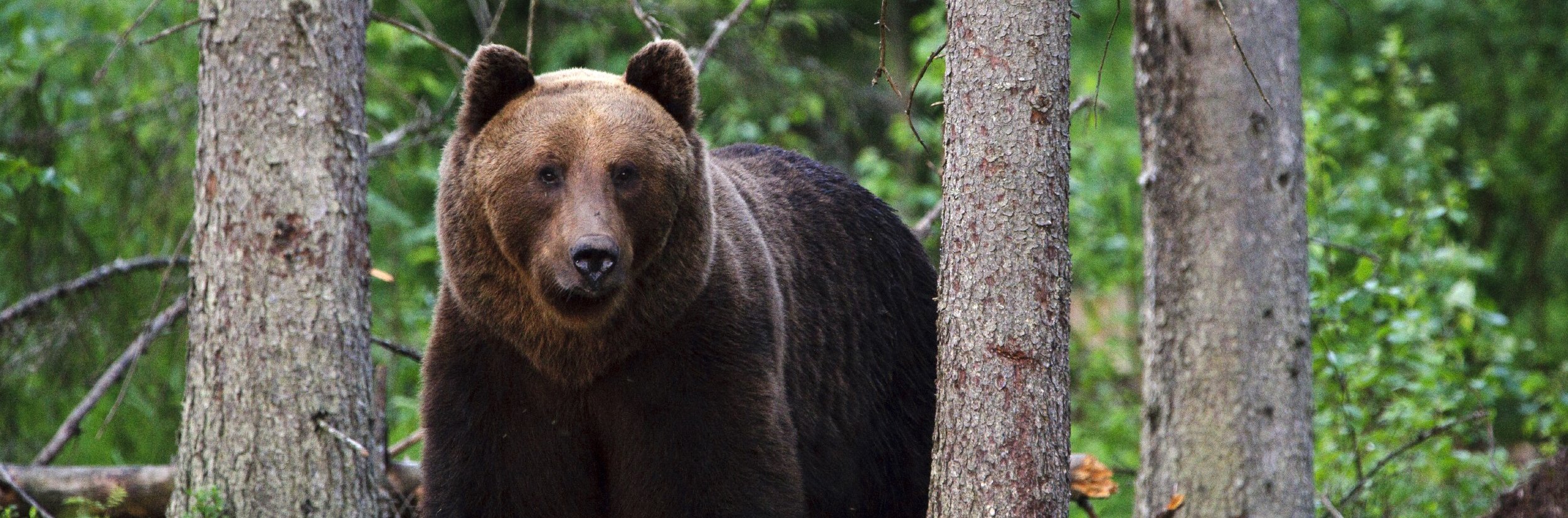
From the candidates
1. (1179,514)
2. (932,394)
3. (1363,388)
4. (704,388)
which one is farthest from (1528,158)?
(704,388)

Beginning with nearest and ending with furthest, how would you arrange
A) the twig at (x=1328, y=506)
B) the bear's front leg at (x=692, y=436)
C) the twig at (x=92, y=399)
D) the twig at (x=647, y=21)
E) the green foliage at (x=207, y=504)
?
the bear's front leg at (x=692, y=436) < the green foliage at (x=207, y=504) < the twig at (x=647, y=21) < the twig at (x=92, y=399) < the twig at (x=1328, y=506)

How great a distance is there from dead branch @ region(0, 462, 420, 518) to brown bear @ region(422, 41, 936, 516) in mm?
1474

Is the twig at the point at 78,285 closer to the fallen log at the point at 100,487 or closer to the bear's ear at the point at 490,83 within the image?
the fallen log at the point at 100,487

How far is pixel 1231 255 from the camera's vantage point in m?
5.85

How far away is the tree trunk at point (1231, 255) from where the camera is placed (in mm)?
5836

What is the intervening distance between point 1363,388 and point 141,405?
707 cm

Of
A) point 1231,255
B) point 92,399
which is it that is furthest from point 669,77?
point 92,399

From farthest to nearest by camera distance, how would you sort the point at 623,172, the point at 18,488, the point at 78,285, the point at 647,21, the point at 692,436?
the point at 78,285
the point at 18,488
the point at 647,21
the point at 692,436
the point at 623,172

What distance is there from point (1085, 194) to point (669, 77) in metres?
6.75

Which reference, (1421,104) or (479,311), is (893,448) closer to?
(479,311)

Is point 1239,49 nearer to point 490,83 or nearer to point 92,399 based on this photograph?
point 490,83

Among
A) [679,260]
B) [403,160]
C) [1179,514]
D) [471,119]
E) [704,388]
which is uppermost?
[403,160]

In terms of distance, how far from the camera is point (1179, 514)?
240 inches

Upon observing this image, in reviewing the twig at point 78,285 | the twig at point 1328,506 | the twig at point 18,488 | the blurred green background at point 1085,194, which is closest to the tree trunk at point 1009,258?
the blurred green background at point 1085,194
